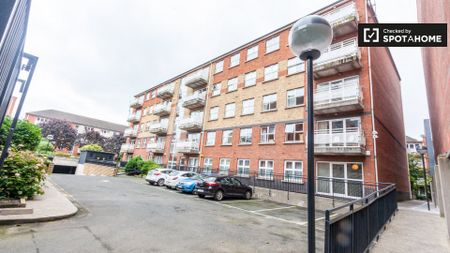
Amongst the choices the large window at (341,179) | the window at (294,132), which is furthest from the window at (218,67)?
the large window at (341,179)

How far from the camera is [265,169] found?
19.2 meters

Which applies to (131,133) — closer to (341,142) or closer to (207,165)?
(207,165)

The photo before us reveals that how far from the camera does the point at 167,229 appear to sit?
250 inches

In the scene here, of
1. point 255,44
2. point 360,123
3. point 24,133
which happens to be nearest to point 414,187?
point 360,123

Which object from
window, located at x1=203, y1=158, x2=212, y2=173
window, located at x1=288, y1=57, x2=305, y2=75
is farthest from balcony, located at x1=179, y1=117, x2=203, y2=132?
window, located at x1=288, y1=57, x2=305, y2=75

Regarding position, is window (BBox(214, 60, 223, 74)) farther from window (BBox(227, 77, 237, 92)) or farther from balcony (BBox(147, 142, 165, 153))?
balcony (BBox(147, 142, 165, 153))

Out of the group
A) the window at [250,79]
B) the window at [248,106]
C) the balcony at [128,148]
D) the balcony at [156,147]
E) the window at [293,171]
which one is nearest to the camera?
the window at [293,171]

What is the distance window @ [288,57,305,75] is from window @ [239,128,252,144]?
6707 mm

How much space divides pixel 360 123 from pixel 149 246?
14967 millimetres

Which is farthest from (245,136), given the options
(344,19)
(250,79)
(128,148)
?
(128,148)

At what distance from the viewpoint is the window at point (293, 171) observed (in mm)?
16531

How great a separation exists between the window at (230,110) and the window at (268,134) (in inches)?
184

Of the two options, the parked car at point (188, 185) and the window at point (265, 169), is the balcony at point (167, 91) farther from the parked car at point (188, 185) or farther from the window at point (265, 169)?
the parked car at point (188, 185)

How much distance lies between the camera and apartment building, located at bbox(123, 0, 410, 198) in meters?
14.8
